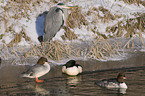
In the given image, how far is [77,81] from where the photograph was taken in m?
8.12

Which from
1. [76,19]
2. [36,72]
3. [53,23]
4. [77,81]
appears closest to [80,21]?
[76,19]

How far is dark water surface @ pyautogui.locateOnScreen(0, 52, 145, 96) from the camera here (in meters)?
6.93

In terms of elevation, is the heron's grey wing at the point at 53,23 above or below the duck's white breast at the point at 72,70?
above

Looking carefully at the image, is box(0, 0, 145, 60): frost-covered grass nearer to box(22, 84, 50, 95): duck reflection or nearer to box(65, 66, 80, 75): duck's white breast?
box(65, 66, 80, 75): duck's white breast

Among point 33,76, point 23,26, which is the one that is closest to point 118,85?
point 33,76

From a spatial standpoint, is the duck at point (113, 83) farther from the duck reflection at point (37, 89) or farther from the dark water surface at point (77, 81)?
the duck reflection at point (37, 89)

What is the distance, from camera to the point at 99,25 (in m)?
18.4

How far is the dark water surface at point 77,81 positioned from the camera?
22.7 feet

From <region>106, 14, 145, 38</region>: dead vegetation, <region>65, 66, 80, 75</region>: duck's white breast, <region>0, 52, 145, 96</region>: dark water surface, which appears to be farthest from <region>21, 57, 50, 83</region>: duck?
<region>106, 14, 145, 38</region>: dead vegetation

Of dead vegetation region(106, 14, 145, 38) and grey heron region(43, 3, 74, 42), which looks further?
dead vegetation region(106, 14, 145, 38)

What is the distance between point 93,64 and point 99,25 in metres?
8.02

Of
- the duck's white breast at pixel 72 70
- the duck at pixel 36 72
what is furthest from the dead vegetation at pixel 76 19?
the duck at pixel 36 72

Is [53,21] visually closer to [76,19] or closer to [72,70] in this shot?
[76,19]

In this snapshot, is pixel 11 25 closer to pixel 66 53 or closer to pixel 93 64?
pixel 66 53
